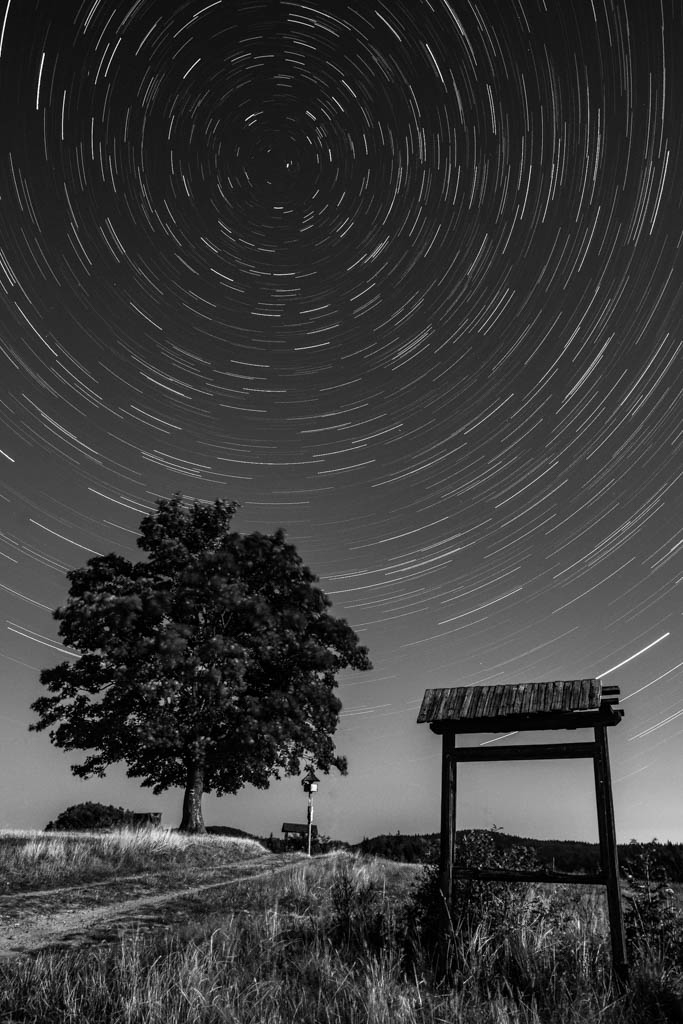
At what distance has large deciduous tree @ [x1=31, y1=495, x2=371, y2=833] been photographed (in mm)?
23500

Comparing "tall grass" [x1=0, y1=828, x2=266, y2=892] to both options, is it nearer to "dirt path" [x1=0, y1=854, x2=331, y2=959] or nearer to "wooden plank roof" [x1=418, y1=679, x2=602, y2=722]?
"dirt path" [x1=0, y1=854, x2=331, y2=959]

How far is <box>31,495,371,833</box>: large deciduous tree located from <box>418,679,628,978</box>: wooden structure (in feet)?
50.3

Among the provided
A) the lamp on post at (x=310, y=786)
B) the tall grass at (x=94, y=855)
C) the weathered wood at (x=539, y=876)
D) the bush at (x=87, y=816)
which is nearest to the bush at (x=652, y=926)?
the weathered wood at (x=539, y=876)

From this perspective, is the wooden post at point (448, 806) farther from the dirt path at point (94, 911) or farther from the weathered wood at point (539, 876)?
the dirt path at point (94, 911)

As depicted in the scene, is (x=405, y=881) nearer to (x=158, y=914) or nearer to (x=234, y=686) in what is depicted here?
(x=158, y=914)

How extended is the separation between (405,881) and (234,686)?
9.57m

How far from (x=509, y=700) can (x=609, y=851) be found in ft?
6.34

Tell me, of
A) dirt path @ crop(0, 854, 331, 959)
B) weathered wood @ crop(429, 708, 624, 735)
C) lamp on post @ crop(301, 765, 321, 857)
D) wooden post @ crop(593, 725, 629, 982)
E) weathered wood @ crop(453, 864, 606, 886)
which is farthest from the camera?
lamp on post @ crop(301, 765, 321, 857)

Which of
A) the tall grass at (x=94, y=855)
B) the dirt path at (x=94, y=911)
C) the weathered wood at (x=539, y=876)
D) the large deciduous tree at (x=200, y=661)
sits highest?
the large deciduous tree at (x=200, y=661)

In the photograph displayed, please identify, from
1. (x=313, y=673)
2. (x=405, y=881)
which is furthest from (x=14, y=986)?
(x=313, y=673)

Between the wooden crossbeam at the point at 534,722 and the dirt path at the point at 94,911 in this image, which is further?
the dirt path at the point at 94,911

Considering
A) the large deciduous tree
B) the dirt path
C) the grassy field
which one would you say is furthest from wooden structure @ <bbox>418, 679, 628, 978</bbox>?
the large deciduous tree

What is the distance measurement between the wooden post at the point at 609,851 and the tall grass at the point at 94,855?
1015 centimetres

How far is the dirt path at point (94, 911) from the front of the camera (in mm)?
9148
